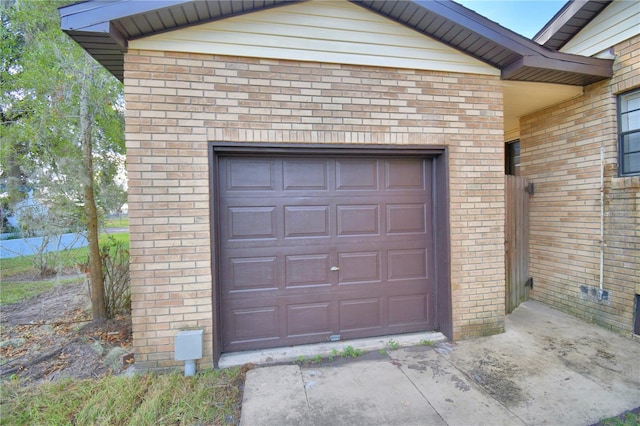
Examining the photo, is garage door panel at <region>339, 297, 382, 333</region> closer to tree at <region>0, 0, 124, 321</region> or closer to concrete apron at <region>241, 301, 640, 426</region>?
concrete apron at <region>241, 301, 640, 426</region>

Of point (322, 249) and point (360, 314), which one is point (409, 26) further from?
point (360, 314)

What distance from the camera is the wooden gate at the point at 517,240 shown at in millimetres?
4715

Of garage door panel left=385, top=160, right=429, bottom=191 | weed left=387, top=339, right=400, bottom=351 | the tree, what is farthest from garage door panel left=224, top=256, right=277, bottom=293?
the tree

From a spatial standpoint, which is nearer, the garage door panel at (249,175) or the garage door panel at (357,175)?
the garage door panel at (249,175)

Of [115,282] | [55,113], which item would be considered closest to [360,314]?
[115,282]

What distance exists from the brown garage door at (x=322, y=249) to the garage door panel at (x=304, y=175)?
12 millimetres

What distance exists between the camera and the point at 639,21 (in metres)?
3.60

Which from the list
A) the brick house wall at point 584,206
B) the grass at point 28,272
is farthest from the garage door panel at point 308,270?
the brick house wall at point 584,206

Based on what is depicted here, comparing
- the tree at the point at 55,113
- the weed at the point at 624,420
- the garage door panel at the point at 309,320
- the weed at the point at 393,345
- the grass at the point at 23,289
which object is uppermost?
the tree at the point at 55,113

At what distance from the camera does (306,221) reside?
350 centimetres

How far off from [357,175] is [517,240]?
10.7 ft

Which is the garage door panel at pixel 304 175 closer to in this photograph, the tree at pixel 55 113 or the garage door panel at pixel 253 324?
the garage door panel at pixel 253 324

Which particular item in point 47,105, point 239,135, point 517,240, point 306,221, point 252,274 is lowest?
point 252,274

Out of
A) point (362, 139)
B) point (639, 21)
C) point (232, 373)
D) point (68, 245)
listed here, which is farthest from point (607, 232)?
point (68, 245)
